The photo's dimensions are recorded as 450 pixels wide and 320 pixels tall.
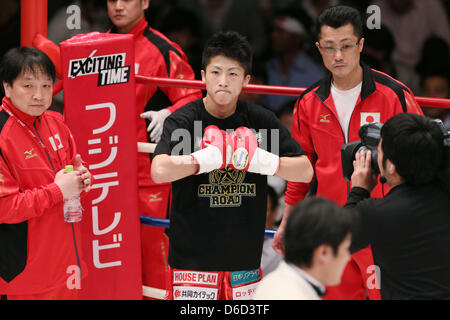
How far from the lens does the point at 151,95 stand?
12.9ft

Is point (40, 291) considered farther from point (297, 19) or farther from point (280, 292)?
point (297, 19)

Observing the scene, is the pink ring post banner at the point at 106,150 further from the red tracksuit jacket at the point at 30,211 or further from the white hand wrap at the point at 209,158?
the white hand wrap at the point at 209,158

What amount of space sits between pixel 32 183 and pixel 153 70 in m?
1.14

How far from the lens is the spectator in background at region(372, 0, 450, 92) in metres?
5.99

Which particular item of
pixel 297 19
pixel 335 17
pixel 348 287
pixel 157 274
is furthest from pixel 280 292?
pixel 297 19

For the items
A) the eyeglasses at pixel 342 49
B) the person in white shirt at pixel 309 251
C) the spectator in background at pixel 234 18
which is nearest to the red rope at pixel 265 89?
the eyeglasses at pixel 342 49

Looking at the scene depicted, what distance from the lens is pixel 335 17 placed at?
3.15m

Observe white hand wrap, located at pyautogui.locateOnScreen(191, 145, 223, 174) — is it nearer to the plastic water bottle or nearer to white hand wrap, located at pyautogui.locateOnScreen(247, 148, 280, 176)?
white hand wrap, located at pyautogui.locateOnScreen(247, 148, 280, 176)

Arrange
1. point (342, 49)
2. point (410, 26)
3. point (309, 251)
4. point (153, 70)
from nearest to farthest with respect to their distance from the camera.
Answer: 1. point (309, 251)
2. point (342, 49)
3. point (153, 70)
4. point (410, 26)

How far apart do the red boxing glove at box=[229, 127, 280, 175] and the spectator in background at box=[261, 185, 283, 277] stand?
1508mm

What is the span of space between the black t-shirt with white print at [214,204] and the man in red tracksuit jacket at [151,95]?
98 centimetres

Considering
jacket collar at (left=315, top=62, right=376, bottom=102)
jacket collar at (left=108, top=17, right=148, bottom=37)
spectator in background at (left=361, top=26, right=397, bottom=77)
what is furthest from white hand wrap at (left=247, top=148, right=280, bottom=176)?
spectator in background at (left=361, top=26, right=397, bottom=77)

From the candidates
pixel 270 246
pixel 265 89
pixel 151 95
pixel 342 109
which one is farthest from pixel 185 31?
pixel 342 109

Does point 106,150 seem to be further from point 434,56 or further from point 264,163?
point 434,56
